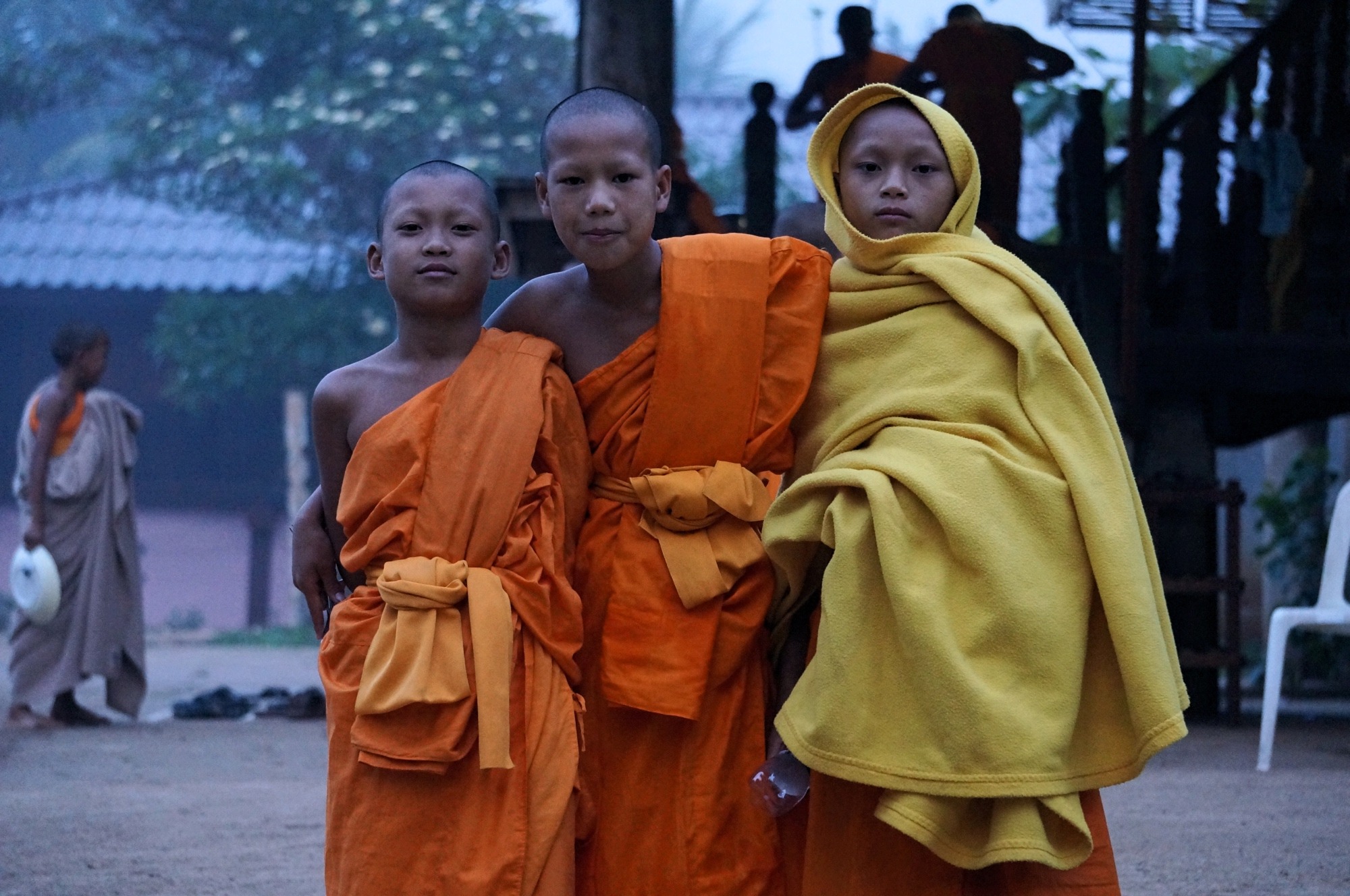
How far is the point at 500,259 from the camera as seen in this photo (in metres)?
2.71

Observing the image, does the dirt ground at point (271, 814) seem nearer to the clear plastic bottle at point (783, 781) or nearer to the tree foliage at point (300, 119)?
the clear plastic bottle at point (783, 781)

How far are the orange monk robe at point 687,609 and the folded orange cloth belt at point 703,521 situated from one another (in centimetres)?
2

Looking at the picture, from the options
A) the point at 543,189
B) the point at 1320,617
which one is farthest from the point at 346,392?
the point at 1320,617

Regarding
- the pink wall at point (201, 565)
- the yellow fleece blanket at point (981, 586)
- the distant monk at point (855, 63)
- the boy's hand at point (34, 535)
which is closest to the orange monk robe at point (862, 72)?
the distant monk at point (855, 63)

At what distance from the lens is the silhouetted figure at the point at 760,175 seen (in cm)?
668

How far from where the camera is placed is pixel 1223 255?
6730 mm

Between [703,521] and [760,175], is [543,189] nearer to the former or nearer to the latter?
[703,521]

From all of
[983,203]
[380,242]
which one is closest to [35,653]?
[983,203]

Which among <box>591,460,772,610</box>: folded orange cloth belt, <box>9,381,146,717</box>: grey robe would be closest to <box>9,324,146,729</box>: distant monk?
<box>9,381,146,717</box>: grey robe

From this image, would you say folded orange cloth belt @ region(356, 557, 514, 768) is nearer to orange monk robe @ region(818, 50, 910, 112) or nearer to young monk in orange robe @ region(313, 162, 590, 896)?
young monk in orange robe @ region(313, 162, 590, 896)

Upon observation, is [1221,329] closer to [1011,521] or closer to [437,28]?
[1011,521]

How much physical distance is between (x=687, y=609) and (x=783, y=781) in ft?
1.10

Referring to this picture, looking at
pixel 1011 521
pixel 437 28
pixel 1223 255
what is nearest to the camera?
pixel 1011 521

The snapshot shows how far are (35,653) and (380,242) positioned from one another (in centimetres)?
559
